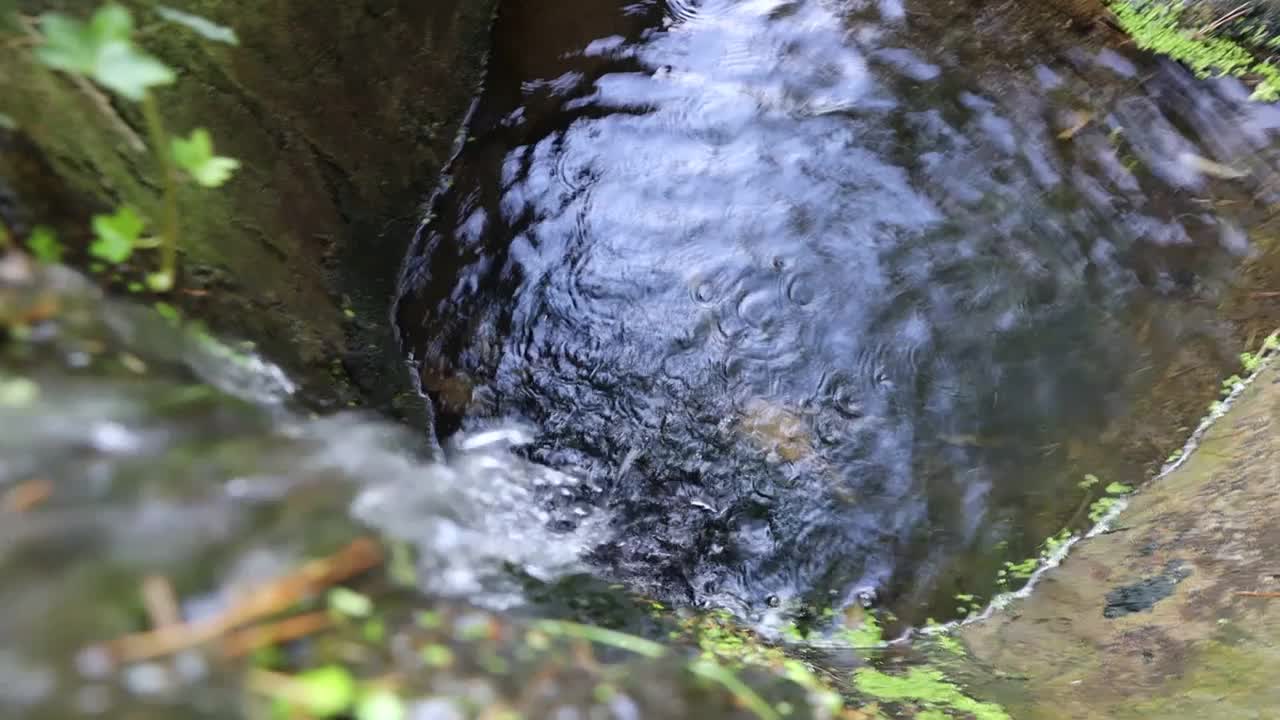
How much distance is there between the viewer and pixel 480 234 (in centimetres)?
338

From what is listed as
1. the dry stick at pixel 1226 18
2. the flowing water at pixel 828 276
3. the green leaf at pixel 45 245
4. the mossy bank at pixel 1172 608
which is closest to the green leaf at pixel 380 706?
the green leaf at pixel 45 245

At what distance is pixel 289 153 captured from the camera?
2.62 meters

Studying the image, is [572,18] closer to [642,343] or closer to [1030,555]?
[642,343]

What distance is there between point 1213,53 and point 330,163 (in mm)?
4761

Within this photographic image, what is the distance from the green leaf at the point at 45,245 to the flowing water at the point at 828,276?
1.68 m

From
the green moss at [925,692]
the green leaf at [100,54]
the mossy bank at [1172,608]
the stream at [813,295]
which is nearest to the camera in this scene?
the green leaf at [100,54]

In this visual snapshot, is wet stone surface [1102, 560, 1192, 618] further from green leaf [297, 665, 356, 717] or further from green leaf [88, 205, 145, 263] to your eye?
green leaf [88, 205, 145, 263]

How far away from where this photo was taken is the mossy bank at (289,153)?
1.59m

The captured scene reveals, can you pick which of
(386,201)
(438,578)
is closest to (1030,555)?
(438,578)

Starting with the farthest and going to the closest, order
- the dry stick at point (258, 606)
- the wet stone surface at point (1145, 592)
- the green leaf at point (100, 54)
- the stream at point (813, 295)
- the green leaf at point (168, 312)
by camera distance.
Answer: the stream at point (813, 295)
the wet stone surface at point (1145, 592)
the green leaf at point (168, 312)
the green leaf at point (100, 54)
the dry stick at point (258, 606)

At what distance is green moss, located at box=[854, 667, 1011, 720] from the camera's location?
2.28 m

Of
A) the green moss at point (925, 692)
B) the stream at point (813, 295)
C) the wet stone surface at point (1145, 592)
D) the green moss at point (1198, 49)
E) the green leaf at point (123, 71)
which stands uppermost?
the green moss at point (1198, 49)

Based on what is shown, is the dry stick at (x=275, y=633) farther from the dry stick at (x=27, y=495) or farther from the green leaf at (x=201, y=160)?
the green leaf at (x=201, y=160)

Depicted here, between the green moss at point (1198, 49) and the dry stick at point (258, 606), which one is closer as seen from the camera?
the dry stick at point (258, 606)
